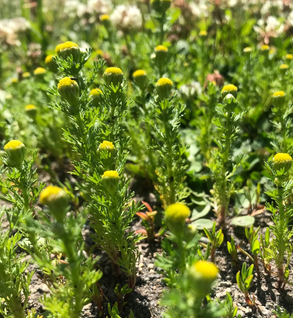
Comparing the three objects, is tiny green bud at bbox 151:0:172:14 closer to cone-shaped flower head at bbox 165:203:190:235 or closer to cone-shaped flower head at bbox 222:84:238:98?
cone-shaped flower head at bbox 222:84:238:98

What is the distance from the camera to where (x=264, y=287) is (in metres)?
1.49

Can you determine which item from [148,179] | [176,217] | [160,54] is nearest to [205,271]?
[176,217]

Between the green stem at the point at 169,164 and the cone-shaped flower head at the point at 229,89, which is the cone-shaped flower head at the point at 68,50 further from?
the cone-shaped flower head at the point at 229,89

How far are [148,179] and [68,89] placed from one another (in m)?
0.98

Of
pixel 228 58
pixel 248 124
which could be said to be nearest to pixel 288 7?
pixel 228 58

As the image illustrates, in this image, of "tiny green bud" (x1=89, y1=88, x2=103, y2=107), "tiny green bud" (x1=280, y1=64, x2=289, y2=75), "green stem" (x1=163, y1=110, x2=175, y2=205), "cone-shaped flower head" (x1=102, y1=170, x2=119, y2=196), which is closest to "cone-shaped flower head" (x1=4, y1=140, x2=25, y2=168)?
"cone-shaped flower head" (x1=102, y1=170, x2=119, y2=196)

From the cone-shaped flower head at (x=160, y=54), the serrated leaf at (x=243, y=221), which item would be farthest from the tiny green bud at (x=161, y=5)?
the serrated leaf at (x=243, y=221)

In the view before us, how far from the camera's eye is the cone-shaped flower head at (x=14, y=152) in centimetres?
129

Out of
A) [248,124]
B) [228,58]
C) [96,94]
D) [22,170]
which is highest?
[228,58]

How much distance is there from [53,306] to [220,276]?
81cm

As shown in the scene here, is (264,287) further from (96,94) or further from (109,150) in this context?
(96,94)

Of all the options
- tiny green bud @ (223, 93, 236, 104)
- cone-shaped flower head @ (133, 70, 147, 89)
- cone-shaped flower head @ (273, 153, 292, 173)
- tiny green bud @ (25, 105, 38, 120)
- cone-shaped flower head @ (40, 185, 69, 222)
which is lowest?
cone-shaped flower head @ (40, 185, 69, 222)

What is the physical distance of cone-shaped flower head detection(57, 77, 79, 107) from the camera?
4.14 ft

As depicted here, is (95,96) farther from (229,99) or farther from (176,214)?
(176,214)
